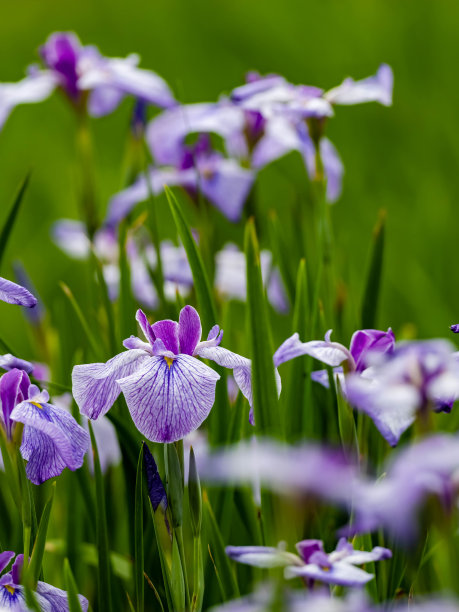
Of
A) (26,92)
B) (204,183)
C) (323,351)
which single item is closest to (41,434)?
(323,351)

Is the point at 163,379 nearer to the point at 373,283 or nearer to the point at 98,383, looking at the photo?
the point at 98,383

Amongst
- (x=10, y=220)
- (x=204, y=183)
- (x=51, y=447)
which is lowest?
(x=51, y=447)

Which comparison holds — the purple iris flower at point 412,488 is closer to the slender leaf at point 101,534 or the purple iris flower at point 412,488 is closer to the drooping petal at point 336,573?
the drooping petal at point 336,573

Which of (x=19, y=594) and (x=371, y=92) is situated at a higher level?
(x=371, y=92)

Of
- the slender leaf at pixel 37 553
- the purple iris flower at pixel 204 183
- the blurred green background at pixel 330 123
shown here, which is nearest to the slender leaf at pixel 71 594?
the slender leaf at pixel 37 553

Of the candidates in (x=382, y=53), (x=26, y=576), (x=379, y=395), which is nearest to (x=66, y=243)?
(x=26, y=576)

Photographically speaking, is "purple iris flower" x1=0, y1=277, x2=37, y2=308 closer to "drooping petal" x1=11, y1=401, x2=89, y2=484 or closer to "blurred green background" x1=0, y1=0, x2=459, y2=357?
"drooping petal" x1=11, y1=401, x2=89, y2=484

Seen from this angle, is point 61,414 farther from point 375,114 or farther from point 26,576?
point 375,114
